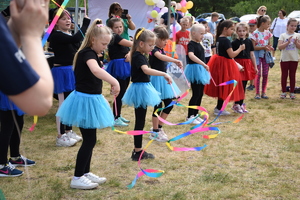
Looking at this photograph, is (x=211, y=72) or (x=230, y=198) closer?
(x=230, y=198)

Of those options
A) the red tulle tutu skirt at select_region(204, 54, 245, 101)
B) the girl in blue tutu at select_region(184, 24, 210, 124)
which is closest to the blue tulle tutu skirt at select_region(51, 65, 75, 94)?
the girl in blue tutu at select_region(184, 24, 210, 124)

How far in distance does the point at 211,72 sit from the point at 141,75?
8.69 feet

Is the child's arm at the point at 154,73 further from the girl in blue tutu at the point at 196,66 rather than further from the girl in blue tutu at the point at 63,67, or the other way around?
the girl in blue tutu at the point at 196,66

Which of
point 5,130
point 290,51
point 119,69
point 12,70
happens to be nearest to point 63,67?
point 119,69

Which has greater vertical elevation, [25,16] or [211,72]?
[25,16]

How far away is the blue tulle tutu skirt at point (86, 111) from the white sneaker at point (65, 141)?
1329mm

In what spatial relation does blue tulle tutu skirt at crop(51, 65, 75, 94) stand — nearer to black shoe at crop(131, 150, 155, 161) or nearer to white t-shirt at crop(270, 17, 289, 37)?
black shoe at crop(131, 150, 155, 161)

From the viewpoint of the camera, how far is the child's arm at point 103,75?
3279mm

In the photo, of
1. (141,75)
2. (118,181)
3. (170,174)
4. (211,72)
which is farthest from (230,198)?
(211,72)

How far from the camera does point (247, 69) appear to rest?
7.14 m

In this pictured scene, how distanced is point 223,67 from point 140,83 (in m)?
2.68

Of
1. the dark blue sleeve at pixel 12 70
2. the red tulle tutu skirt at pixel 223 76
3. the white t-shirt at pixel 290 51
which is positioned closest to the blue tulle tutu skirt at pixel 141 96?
the red tulle tutu skirt at pixel 223 76

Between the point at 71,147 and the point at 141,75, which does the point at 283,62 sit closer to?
the point at 141,75

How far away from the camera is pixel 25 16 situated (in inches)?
45.0
